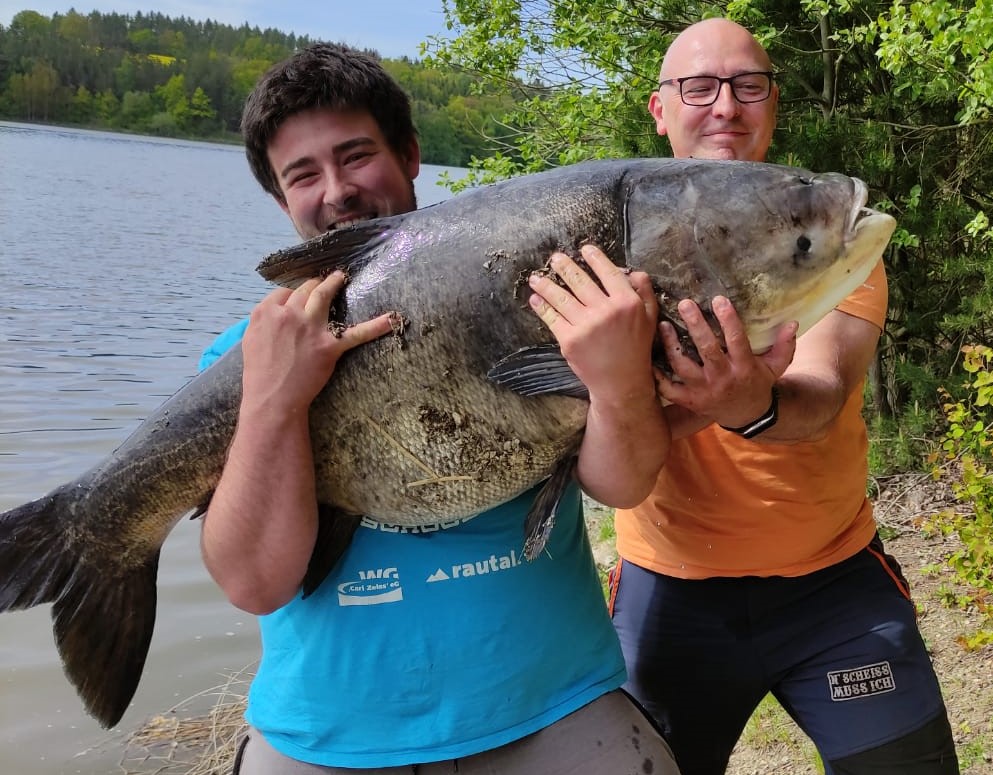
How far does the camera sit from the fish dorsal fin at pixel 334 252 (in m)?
2.15

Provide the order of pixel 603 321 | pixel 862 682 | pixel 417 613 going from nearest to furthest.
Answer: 1. pixel 603 321
2. pixel 417 613
3. pixel 862 682

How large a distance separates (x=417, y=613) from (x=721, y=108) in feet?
6.43

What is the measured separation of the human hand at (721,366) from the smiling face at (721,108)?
110 centimetres

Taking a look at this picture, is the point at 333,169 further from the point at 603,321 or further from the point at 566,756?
the point at 566,756

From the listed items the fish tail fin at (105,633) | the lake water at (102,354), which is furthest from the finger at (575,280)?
the lake water at (102,354)

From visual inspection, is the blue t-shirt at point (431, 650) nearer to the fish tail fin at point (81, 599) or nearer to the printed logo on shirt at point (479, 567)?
the printed logo on shirt at point (479, 567)

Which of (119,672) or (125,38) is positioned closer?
(119,672)

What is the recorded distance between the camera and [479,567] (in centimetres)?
208

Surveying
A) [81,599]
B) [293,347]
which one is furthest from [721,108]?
[81,599]

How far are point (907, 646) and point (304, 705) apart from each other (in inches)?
71.8

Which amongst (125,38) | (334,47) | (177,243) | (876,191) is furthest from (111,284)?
(125,38)

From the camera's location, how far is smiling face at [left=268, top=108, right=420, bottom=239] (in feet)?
7.80

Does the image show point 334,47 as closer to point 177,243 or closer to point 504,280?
point 504,280

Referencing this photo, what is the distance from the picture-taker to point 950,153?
6.41 m
